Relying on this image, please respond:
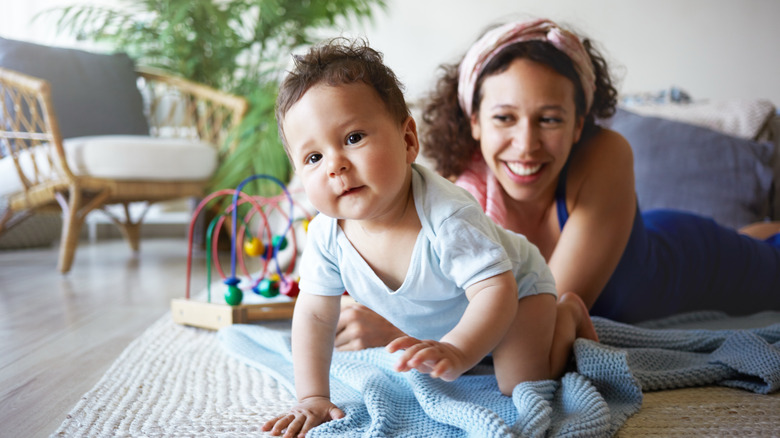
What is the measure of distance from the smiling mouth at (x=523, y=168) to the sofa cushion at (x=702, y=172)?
105 centimetres

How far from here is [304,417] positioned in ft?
2.28

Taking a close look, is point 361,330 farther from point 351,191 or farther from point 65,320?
point 65,320

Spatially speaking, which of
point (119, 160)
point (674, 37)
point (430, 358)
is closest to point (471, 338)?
point (430, 358)

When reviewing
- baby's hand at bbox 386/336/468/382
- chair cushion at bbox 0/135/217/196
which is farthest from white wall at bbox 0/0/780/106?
baby's hand at bbox 386/336/468/382

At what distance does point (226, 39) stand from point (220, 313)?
6.18 ft

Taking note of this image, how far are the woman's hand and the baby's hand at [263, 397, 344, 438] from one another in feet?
0.92

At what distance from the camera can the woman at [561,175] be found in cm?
103

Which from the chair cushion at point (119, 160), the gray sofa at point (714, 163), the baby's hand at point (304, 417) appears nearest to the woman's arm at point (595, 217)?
the baby's hand at point (304, 417)

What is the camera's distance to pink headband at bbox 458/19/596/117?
1.05m

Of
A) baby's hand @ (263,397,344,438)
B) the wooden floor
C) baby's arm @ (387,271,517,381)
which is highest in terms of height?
baby's arm @ (387,271,517,381)

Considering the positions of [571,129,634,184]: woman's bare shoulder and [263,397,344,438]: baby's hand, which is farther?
[571,129,634,184]: woman's bare shoulder

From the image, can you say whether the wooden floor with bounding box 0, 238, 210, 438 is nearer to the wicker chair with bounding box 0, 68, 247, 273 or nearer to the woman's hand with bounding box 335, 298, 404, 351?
the wicker chair with bounding box 0, 68, 247, 273

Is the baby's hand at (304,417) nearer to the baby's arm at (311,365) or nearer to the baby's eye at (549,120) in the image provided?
the baby's arm at (311,365)

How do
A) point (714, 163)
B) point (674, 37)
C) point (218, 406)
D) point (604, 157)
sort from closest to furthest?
point (218, 406) → point (604, 157) → point (714, 163) → point (674, 37)
